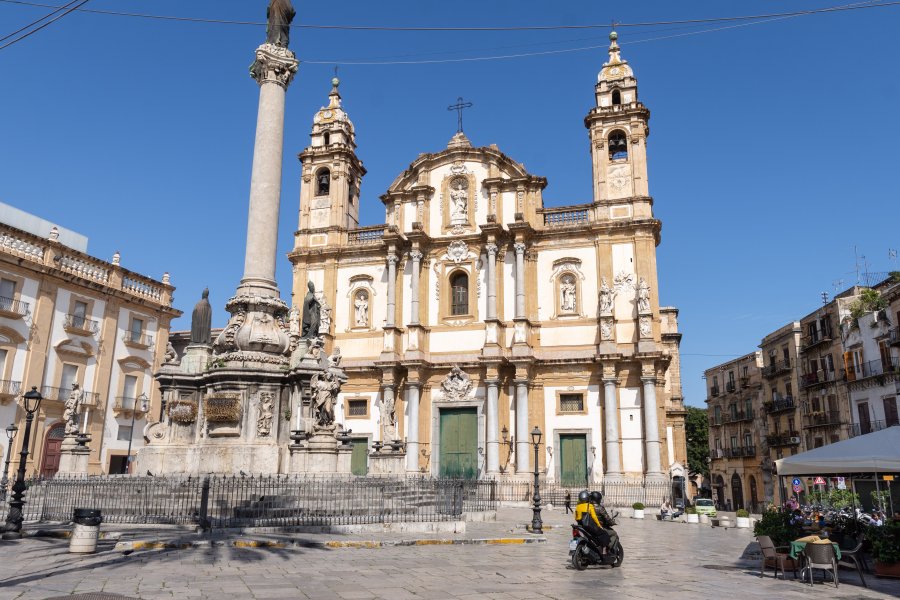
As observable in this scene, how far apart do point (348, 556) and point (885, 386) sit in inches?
1166

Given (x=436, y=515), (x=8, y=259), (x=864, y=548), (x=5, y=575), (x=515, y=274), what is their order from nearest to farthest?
1. (x=5, y=575)
2. (x=864, y=548)
3. (x=436, y=515)
4. (x=8, y=259)
5. (x=515, y=274)

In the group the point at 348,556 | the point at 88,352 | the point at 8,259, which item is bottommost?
the point at 348,556

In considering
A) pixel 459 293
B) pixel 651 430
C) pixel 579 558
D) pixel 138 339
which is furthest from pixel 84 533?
pixel 138 339

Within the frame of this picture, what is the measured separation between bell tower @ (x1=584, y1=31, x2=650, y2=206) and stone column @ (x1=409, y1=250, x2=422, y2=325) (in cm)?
817

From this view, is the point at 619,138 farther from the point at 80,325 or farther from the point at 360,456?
the point at 80,325

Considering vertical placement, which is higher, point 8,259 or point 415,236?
point 415,236

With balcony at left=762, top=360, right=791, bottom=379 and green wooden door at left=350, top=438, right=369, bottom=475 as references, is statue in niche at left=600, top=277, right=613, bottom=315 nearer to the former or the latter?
green wooden door at left=350, top=438, right=369, bottom=475

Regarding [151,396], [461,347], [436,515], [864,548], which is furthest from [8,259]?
[864,548]

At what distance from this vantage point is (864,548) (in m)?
9.88

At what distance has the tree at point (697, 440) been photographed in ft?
182

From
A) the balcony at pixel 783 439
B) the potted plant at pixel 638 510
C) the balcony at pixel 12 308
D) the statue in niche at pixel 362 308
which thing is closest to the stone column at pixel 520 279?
the statue in niche at pixel 362 308

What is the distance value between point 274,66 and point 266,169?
113 inches

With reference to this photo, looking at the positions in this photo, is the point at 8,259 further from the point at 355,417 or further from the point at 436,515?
the point at 436,515

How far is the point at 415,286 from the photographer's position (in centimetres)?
3078
